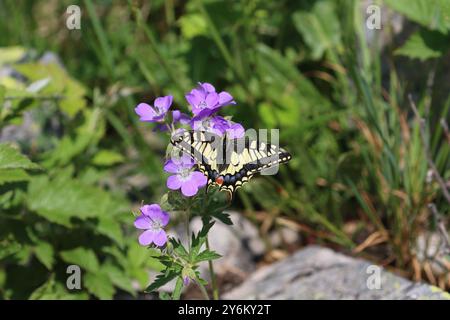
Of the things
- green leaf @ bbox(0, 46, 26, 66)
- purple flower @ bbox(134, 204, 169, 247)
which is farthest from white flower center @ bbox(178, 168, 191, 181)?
green leaf @ bbox(0, 46, 26, 66)

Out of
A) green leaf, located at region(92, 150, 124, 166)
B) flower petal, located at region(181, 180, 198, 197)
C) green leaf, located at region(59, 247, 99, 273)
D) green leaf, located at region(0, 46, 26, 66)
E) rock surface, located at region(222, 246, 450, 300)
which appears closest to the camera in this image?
flower petal, located at region(181, 180, 198, 197)

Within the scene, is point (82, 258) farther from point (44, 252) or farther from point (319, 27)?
point (319, 27)

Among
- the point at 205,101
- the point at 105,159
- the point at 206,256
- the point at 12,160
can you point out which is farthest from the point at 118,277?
the point at 205,101

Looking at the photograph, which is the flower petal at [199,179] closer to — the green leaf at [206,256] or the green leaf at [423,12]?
the green leaf at [206,256]

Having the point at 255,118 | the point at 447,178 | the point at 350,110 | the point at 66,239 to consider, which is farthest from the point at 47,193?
the point at 447,178

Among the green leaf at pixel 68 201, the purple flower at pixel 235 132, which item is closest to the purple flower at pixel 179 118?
the purple flower at pixel 235 132

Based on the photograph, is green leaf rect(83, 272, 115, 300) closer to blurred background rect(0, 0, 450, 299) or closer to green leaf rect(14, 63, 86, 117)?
blurred background rect(0, 0, 450, 299)

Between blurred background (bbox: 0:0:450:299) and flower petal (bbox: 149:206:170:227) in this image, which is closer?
flower petal (bbox: 149:206:170:227)

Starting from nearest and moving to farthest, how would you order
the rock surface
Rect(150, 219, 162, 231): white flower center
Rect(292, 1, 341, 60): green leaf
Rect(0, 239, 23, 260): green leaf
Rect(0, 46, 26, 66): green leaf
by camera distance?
Rect(150, 219, 162, 231): white flower center < Rect(0, 239, 23, 260): green leaf < the rock surface < Rect(0, 46, 26, 66): green leaf < Rect(292, 1, 341, 60): green leaf
